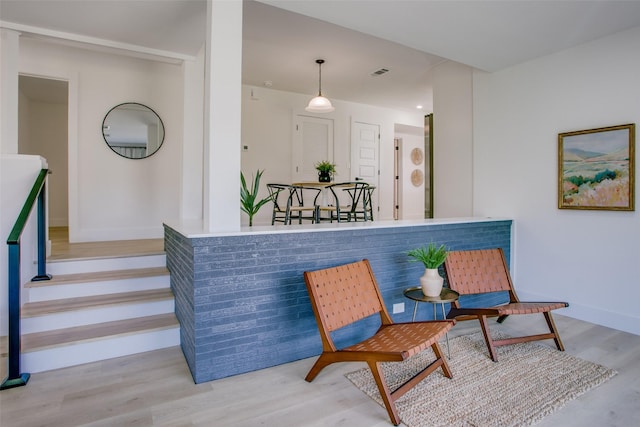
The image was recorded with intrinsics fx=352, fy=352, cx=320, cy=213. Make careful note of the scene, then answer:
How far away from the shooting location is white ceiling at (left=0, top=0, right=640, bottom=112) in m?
2.63

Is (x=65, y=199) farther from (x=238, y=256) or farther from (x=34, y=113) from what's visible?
(x=238, y=256)

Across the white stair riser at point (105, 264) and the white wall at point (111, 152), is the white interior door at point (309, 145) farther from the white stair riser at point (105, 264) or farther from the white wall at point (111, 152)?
the white stair riser at point (105, 264)

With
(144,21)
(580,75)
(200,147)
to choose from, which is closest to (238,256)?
(200,147)

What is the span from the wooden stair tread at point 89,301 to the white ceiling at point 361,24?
2290 mm

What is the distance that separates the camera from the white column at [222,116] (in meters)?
2.23

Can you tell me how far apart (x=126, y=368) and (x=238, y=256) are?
1.03 m

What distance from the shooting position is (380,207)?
731cm

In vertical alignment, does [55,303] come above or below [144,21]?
below

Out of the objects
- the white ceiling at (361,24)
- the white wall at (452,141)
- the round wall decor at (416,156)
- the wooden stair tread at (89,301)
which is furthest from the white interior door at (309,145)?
the wooden stair tread at (89,301)

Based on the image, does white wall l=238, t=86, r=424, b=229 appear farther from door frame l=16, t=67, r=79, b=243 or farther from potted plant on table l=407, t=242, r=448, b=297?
potted plant on table l=407, t=242, r=448, b=297

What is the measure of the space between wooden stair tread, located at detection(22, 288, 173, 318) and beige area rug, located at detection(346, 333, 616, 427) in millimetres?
1709

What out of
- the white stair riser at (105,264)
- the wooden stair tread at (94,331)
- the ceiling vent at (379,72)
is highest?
the ceiling vent at (379,72)

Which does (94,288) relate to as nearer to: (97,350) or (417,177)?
(97,350)

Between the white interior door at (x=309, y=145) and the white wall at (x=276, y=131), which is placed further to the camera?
the white interior door at (x=309, y=145)
